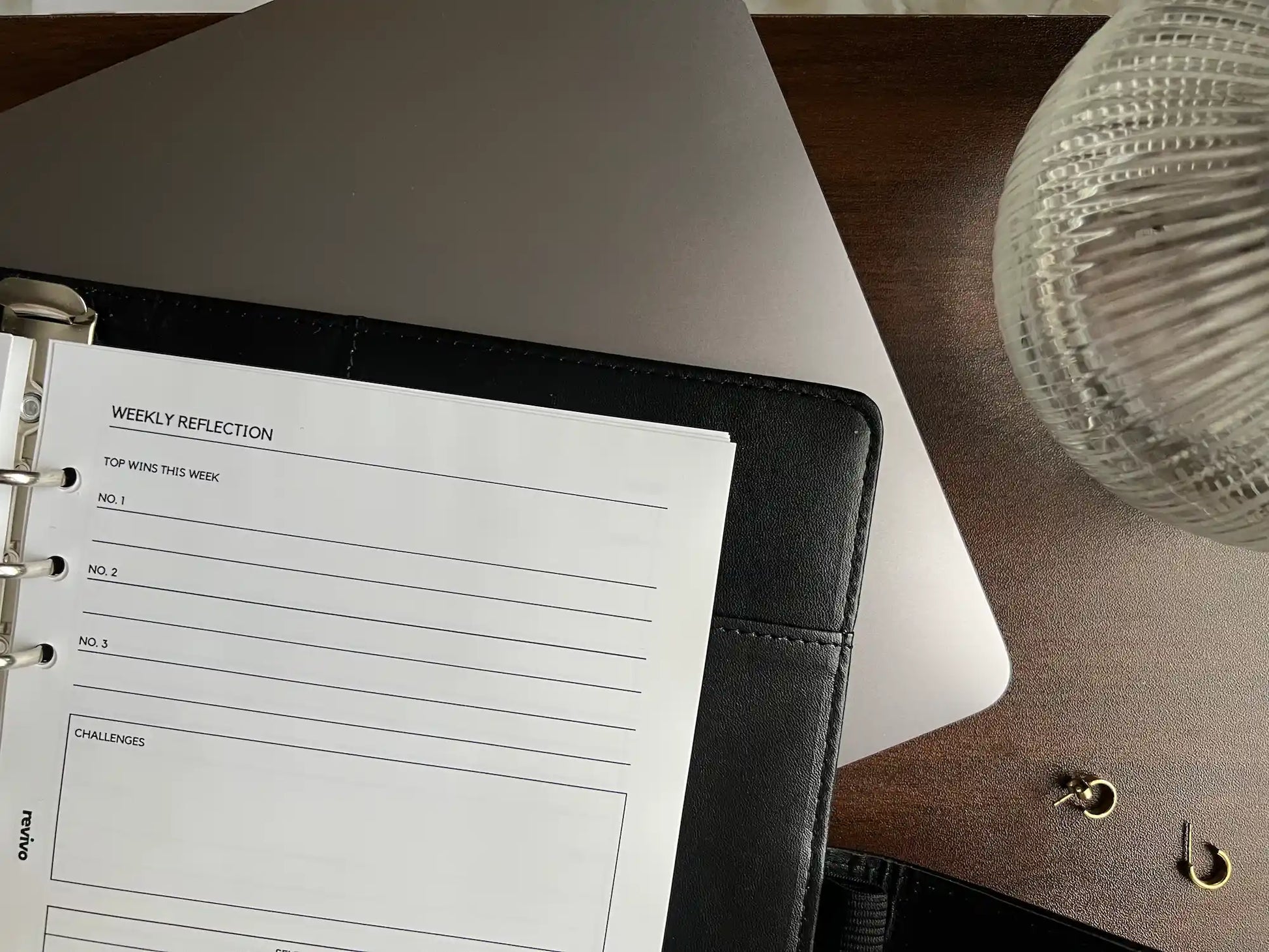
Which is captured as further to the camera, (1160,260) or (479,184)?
(479,184)

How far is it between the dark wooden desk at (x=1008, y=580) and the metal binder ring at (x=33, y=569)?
22 cm

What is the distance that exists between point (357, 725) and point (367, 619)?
4 cm

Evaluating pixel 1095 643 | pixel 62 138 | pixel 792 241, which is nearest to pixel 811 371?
pixel 792 241

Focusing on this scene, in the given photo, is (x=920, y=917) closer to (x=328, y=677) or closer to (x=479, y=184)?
(x=328, y=677)

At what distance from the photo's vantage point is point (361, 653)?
14.2 inches

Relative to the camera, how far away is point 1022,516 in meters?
0.42

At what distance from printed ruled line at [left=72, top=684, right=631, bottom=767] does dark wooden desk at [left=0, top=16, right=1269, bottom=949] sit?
0.13 meters

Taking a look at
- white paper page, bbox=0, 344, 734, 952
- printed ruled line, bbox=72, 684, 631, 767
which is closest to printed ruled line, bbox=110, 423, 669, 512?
white paper page, bbox=0, 344, 734, 952

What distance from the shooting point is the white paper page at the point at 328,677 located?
359mm

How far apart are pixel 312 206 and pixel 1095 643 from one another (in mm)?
406

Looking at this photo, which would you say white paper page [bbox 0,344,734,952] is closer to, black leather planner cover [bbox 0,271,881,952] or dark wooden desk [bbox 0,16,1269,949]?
black leather planner cover [bbox 0,271,881,952]

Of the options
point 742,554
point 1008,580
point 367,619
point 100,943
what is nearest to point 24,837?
point 100,943

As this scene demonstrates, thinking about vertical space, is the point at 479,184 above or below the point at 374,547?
above

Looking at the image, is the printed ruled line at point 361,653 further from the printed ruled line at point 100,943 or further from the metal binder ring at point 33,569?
the printed ruled line at point 100,943
